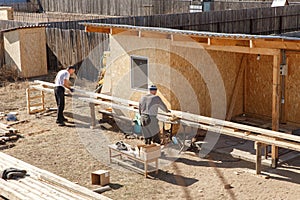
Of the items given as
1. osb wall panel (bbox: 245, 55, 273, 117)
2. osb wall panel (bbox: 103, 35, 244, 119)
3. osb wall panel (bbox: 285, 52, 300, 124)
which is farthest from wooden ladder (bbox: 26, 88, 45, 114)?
osb wall panel (bbox: 285, 52, 300, 124)

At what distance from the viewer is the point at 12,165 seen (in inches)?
423

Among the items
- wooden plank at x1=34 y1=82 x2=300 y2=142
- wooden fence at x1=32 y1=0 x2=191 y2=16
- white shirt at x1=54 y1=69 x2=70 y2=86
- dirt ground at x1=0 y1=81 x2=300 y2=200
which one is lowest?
dirt ground at x1=0 y1=81 x2=300 y2=200

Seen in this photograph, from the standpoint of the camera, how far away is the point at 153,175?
10.7 metres

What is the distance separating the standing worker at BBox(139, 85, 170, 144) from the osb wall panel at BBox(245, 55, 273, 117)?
149 inches

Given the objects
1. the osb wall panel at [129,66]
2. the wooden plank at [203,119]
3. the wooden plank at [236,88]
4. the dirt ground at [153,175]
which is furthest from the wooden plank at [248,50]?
the dirt ground at [153,175]

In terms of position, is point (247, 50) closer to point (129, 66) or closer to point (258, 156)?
point (258, 156)

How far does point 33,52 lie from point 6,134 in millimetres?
8923

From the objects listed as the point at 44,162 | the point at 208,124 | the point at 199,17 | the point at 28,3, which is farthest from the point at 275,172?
the point at 28,3

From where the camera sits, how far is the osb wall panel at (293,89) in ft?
42.4

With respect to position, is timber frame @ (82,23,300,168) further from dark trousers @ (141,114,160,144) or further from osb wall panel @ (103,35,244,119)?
dark trousers @ (141,114,160,144)

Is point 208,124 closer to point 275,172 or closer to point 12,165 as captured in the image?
Answer: point 275,172

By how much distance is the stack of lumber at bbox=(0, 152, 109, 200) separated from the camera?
8977 mm

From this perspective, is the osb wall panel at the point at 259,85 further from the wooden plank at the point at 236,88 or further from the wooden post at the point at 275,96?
the wooden post at the point at 275,96

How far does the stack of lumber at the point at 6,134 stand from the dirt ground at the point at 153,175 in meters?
0.27
